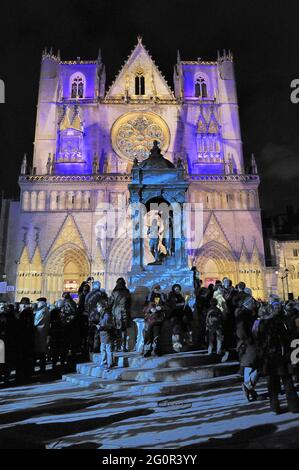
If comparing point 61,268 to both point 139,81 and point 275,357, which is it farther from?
point 275,357

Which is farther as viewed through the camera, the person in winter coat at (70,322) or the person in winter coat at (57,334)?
the person in winter coat at (70,322)

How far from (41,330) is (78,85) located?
27.5 metres

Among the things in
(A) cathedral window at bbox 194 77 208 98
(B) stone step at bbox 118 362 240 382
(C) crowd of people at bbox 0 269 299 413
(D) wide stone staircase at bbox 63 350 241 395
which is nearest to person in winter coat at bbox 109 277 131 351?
(C) crowd of people at bbox 0 269 299 413

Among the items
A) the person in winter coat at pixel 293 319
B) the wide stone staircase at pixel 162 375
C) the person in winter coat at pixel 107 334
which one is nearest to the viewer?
the wide stone staircase at pixel 162 375

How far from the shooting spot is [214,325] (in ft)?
23.2

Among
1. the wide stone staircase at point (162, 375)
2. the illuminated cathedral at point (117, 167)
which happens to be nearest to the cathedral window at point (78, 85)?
the illuminated cathedral at point (117, 167)

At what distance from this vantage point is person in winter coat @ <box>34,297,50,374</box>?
773cm

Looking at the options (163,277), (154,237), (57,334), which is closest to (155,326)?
(57,334)

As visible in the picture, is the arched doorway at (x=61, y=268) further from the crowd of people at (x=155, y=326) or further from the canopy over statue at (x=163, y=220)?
the crowd of people at (x=155, y=326)

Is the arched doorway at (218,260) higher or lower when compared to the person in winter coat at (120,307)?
higher

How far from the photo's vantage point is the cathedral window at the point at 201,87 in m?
30.9

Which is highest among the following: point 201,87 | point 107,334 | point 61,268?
point 201,87

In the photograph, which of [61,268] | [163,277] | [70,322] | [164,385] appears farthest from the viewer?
[61,268]

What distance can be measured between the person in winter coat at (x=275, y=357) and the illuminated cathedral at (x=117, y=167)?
20521 mm
